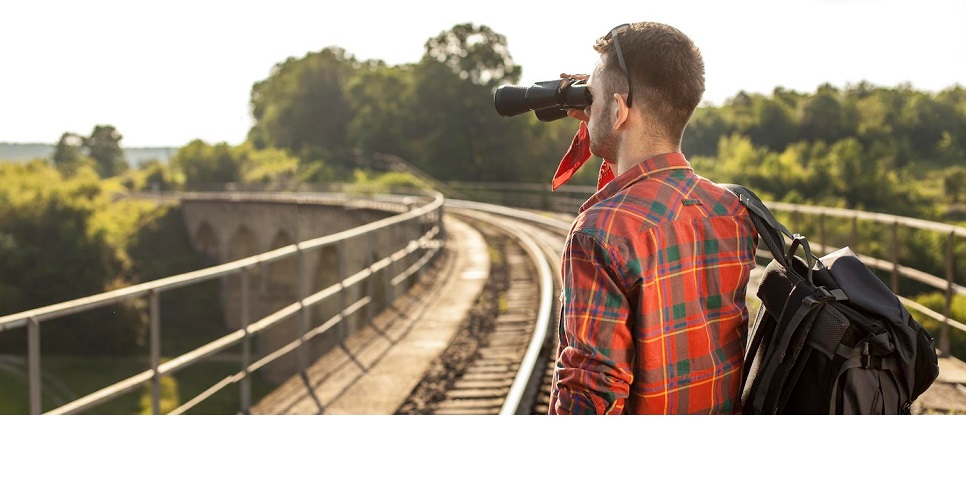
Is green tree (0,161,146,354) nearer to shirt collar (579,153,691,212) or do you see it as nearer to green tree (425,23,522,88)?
green tree (425,23,522,88)

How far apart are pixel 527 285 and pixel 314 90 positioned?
57.0 metres

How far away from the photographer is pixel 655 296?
1427mm

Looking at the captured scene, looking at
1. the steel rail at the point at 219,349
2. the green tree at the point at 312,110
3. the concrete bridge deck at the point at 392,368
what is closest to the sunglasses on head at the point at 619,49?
the steel rail at the point at 219,349

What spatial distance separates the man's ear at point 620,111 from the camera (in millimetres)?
1445

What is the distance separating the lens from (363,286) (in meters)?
29.9

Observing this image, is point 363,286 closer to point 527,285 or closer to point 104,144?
point 527,285

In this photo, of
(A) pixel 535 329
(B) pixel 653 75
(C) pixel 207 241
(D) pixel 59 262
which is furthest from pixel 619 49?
(C) pixel 207 241

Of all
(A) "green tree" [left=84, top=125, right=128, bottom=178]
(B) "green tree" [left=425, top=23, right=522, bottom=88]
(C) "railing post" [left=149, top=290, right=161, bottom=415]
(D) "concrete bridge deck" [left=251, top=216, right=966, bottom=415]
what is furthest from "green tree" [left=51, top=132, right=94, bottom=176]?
(C) "railing post" [left=149, top=290, right=161, bottom=415]

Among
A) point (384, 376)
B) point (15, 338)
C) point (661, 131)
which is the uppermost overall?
point (661, 131)

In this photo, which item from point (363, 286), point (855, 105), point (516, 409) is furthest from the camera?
point (363, 286)

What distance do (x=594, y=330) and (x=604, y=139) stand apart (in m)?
0.34

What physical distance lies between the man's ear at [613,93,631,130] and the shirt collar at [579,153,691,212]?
0.26 ft

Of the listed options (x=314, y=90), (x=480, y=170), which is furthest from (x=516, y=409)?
(x=314, y=90)

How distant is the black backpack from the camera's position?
4.54 feet
